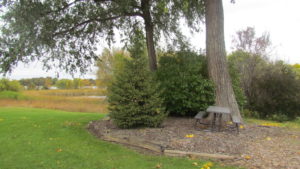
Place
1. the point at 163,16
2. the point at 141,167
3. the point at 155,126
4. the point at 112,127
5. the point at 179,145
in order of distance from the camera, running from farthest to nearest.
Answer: the point at 163,16 → the point at 112,127 → the point at 155,126 → the point at 179,145 → the point at 141,167

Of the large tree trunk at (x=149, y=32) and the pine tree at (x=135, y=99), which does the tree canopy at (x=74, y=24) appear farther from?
the pine tree at (x=135, y=99)

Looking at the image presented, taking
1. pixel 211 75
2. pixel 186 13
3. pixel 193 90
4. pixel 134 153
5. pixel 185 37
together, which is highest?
pixel 186 13

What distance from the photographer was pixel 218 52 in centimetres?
687

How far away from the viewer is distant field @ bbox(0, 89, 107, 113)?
18872 millimetres

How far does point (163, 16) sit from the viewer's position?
384 inches

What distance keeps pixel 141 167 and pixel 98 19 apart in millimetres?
6483

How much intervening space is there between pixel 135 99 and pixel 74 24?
416 cm

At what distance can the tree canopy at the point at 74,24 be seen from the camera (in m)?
6.34

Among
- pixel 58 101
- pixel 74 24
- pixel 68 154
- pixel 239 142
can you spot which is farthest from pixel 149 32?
pixel 58 101

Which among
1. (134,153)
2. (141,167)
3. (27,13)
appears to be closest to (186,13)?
(27,13)

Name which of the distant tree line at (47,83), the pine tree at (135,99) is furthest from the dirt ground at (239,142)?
the distant tree line at (47,83)

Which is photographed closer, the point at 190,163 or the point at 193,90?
the point at 190,163

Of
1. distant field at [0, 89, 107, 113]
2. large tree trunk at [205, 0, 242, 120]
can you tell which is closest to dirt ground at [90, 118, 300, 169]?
large tree trunk at [205, 0, 242, 120]

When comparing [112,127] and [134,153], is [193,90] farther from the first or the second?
[134,153]
